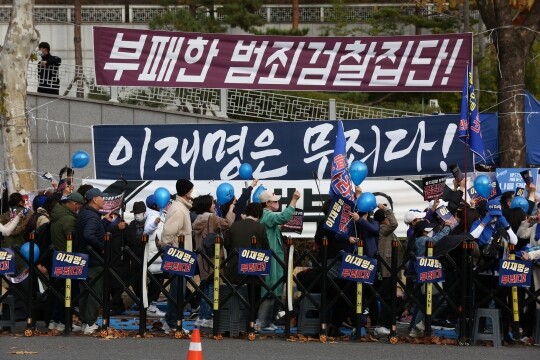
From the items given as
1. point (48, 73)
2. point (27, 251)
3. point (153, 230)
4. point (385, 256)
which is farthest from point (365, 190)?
point (48, 73)

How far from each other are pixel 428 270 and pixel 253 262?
2121 mm

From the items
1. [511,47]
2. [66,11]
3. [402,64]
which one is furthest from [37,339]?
[66,11]

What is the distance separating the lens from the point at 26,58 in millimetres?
20344

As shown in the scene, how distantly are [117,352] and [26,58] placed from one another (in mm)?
8190

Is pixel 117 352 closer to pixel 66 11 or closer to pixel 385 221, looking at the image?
pixel 385 221

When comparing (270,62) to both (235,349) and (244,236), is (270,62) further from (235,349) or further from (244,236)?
(235,349)

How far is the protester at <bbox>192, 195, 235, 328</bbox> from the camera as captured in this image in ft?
50.8

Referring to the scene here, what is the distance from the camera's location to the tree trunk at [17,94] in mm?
20141

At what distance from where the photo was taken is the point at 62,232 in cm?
1522

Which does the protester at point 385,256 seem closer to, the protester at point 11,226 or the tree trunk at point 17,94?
the protester at point 11,226

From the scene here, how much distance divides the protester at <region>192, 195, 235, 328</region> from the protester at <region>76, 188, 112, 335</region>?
1.27 m

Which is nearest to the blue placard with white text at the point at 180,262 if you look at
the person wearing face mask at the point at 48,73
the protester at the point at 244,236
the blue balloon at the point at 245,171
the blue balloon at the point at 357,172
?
the protester at the point at 244,236

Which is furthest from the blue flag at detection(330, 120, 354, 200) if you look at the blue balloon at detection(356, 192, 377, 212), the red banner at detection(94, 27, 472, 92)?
the red banner at detection(94, 27, 472, 92)

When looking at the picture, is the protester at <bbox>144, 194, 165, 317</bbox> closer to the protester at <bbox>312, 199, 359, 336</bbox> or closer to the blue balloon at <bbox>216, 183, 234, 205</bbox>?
the blue balloon at <bbox>216, 183, 234, 205</bbox>
